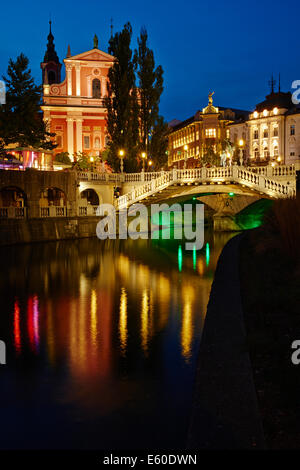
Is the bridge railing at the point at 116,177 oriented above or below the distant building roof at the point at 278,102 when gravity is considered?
below

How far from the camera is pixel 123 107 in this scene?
144 feet

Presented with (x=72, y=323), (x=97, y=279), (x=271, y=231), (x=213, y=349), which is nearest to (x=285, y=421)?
(x=213, y=349)

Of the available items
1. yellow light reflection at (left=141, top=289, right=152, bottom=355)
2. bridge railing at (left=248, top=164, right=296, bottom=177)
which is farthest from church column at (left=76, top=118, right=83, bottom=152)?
yellow light reflection at (left=141, top=289, right=152, bottom=355)

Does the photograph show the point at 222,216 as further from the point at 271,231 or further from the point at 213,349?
the point at 213,349

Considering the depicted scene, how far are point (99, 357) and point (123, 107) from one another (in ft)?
127

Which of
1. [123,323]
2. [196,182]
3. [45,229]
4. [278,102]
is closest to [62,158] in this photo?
[196,182]

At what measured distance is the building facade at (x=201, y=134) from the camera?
260 feet

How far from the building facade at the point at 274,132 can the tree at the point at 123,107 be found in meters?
42.8

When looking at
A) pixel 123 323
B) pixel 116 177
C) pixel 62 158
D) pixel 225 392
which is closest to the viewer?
pixel 225 392

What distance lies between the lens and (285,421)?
4.82 meters

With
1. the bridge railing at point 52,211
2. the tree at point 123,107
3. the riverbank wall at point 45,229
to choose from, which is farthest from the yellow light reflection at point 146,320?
the tree at point 123,107

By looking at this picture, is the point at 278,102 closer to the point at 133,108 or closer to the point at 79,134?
the point at 79,134

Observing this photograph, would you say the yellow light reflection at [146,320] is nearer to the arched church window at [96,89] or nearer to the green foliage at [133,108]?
the green foliage at [133,108]

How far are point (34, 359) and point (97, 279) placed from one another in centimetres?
902
